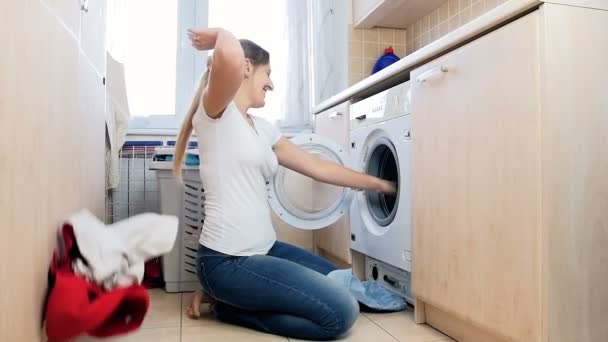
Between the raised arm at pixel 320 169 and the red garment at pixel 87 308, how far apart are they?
0.90 m

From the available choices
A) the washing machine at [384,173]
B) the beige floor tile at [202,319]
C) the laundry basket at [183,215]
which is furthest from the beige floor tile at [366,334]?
the laundry basket at [183,215]

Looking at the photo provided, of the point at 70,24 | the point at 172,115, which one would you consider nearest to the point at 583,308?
the point at 70,24

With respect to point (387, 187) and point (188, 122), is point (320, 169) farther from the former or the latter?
point (188, 122)

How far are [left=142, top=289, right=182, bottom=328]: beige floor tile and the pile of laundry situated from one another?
0.65 meters

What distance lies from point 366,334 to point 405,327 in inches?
5.5

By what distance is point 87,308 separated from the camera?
82 cm

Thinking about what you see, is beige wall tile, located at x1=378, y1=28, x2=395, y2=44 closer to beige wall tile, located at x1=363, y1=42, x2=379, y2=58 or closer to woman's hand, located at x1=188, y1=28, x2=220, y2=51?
beige wall tile, located at x1=363, y1=42, x2=379, y2=58

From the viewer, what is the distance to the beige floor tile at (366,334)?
56.1 inches

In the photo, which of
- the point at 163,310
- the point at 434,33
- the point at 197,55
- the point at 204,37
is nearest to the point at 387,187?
the point at 204,37

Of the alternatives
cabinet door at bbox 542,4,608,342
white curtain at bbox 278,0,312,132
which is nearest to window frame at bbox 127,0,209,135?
white curtain at bbox 278,0,312,132

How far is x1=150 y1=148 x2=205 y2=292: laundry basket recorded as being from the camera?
6.86 ft

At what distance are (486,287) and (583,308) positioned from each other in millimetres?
209

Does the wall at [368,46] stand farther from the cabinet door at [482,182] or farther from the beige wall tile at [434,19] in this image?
the cabinet door at [482,182]

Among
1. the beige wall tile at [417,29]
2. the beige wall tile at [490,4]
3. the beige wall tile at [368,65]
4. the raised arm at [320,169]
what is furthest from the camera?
the beige wall tile at [368,65]
